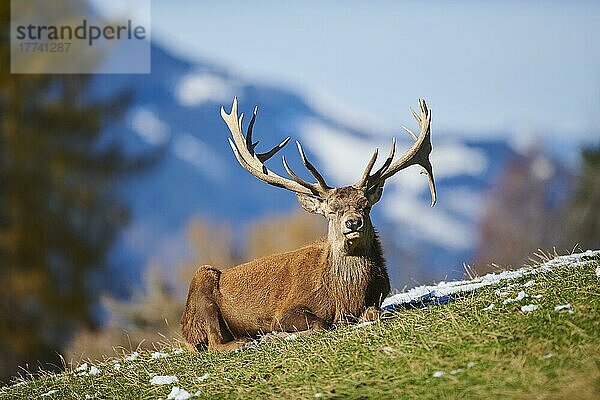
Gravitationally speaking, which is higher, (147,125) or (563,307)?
(147,125)

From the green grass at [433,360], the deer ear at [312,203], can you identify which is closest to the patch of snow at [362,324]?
the green grass at [433,360]

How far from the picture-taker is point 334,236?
1090cm

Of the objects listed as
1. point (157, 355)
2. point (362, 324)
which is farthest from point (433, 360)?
point (157, 355)

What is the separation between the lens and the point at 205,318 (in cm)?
1139

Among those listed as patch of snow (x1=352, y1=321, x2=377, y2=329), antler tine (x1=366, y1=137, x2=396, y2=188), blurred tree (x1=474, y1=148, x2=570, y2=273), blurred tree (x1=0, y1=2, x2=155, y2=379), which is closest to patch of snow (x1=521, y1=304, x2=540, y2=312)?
patch of snow (x1=352, y1=321, x2=377, y2=329)

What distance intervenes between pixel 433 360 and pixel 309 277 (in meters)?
3.58

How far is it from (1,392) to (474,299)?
18.8 feet

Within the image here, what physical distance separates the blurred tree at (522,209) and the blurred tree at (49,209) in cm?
3259

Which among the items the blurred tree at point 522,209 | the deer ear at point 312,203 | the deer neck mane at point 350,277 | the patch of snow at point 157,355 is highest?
the deer ear at point 312,203

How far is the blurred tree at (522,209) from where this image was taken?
66688 mm

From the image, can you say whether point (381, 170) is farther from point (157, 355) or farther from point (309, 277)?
point (157, 355)

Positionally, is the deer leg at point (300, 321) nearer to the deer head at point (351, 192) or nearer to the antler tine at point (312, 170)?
the deer head at point (351, 192)

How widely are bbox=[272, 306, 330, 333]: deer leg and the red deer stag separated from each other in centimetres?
1

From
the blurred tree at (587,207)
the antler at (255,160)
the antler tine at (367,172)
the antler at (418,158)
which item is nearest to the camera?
the antler tine at (367,172)
